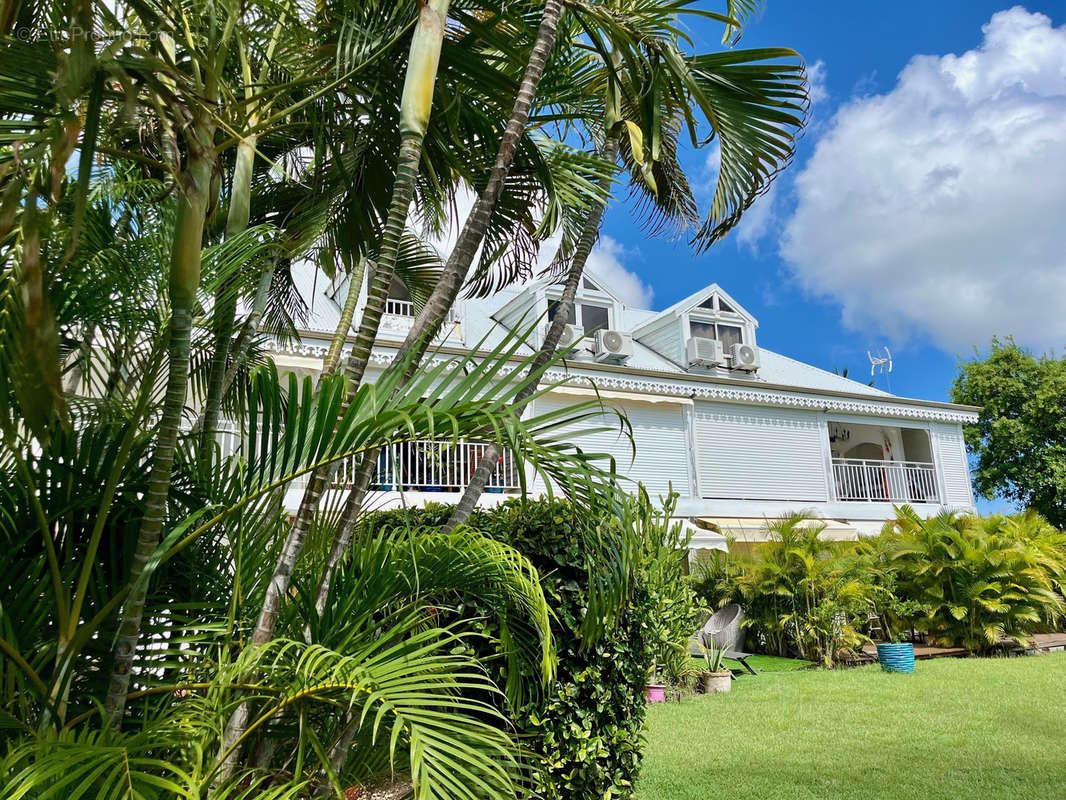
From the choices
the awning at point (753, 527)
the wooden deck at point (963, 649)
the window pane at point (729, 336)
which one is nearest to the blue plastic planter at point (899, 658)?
the wooden deck at point (963, 649)

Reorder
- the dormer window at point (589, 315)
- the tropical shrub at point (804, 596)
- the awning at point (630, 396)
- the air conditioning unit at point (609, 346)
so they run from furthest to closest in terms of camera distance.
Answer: the dormer window at point (589, 315) → the air conditioning unit at point (609, 346) → the awning at point (630, 396) → the tropical shrub at point (804, 596)

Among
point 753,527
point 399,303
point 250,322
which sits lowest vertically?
point 753,527

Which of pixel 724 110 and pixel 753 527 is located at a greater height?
pixel 724 110

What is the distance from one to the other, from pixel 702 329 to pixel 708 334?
239 mm

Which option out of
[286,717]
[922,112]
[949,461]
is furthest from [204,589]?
[922,112]

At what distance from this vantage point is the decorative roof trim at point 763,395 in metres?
17.5

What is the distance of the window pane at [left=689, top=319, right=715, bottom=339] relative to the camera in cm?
2191

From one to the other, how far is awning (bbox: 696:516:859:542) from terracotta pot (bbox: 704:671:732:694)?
21.5ft

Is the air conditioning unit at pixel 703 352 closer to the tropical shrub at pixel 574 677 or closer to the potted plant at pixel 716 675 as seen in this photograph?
the potted plant at pixel 716 675

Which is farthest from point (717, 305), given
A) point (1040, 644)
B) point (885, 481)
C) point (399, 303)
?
point (1040, 644)

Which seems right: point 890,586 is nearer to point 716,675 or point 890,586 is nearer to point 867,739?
point 716,675

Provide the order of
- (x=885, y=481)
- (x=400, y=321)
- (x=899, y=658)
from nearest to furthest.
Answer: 1. (x=899, y=658)
2. (x=400, y=321)
3. (x=885, y=481)

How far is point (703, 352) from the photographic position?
2091 cm

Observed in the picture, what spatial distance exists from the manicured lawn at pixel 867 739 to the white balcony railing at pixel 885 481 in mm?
10814
